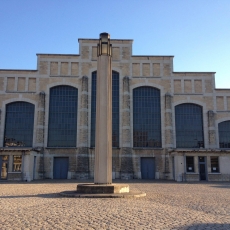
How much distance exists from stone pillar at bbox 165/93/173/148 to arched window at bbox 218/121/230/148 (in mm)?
6181

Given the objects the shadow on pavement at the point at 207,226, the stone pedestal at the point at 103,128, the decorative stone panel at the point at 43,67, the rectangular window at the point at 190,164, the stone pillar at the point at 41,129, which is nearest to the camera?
the shadow on pavement at the point at 207,226

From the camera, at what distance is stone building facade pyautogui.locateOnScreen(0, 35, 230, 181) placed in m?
33.1

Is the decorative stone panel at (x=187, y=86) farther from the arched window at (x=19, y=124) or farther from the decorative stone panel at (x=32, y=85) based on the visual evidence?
the arched window at (x=19, y=124)

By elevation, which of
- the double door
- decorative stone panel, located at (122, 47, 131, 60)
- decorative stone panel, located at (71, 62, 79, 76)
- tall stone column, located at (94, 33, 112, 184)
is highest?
decorative stone panel, located at (122, 47, 131, 60)

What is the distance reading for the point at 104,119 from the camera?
15.9 meters

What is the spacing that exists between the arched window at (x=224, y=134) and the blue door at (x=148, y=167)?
8.68m

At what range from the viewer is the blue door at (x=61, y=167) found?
33062 millimetres

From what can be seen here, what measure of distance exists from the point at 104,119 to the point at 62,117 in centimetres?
1909

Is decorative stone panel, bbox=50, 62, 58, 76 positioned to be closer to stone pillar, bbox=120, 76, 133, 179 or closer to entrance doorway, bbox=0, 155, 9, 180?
stone pillar, bbox=120, 76, 133, 179

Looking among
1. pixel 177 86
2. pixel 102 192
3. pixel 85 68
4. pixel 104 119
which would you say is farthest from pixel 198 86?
pixel 102 192

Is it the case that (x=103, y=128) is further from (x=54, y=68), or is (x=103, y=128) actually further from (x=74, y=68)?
(x=54, y=68)

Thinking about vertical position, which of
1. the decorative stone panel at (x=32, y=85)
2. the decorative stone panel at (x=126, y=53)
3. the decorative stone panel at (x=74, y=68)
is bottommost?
the decorative stone panel at (x=32, y=85)

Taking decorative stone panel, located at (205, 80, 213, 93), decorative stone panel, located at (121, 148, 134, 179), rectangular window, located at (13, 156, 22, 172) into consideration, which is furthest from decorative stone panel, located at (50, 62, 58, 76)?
decorative stone panel, located at (205, 80, 213, 93)

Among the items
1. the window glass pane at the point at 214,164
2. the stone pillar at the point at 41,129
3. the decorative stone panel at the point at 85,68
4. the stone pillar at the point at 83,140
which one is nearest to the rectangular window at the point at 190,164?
the window glass pane at the point at 214,164
